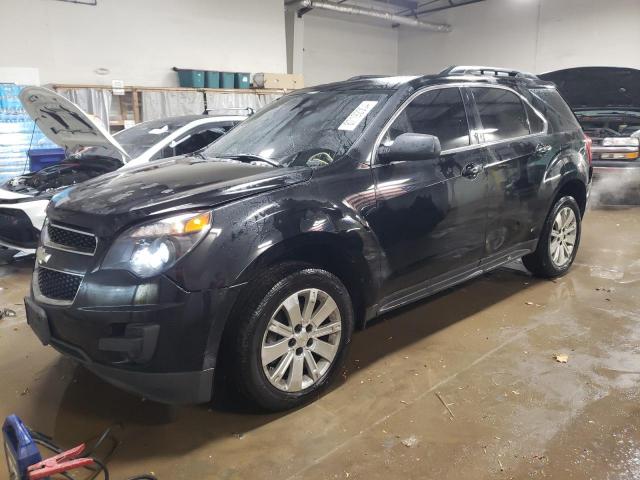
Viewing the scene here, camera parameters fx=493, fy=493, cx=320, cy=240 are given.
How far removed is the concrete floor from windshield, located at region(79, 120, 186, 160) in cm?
216

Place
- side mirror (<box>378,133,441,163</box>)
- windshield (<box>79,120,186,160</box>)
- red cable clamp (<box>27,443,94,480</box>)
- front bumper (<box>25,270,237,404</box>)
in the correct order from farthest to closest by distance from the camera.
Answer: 1. windshield (<box>79,120,186,160</box>)
2. side mirror (<box>378,133,441,163</box>)
3. front bumper (<box>25,270,237,404</box>)
4. red cable clamp (<box>27,443,94,480</box>)

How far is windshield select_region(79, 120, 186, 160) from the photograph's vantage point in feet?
16.8

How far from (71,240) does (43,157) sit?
5549mm

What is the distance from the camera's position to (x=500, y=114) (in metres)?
3.44

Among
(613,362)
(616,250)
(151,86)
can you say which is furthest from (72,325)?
(151,86)

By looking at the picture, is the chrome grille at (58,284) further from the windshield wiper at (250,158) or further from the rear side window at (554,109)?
the rear side window at (554,109)

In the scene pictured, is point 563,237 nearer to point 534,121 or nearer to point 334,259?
point 534,121

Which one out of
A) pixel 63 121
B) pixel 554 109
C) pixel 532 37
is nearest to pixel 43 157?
pixel 63 121

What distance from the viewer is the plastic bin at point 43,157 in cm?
679

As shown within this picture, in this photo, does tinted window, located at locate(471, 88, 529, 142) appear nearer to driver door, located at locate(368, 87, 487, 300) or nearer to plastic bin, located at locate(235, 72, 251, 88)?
driver door, located at locate(368, 87, 487, 300)

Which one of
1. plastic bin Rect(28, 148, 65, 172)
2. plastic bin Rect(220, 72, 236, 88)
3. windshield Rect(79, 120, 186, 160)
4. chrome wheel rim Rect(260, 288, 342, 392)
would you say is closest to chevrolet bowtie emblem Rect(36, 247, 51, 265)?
chrome wheel rim Rect(260, 288, 342, 392)

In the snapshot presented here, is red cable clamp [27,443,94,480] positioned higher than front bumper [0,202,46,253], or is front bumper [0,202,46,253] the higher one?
front bumper [0,202,46,253]

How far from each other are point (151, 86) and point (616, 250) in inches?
318

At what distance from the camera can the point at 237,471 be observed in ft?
6.63
